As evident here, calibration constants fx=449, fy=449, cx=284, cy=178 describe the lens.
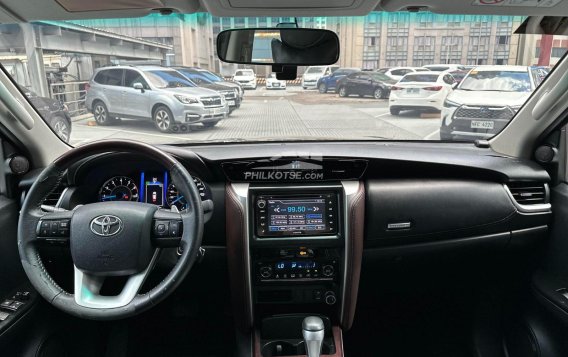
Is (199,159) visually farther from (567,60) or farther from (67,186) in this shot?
(567,60)

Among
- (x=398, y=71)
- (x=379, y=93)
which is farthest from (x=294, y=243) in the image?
(x=398, y=71)

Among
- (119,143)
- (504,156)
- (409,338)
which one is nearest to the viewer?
(119,143)

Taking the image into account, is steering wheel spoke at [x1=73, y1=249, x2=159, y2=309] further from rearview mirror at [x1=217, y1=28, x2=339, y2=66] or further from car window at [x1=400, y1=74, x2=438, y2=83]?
car window at [x1=400, y1=74, x2=438, y2=83]

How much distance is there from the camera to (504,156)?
2695 millimetres

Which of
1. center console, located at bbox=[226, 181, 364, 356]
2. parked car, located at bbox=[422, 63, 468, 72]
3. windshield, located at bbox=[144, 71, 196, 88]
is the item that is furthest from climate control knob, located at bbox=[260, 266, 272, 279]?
parked car, located at bbox=[422, 63, 468, 72]

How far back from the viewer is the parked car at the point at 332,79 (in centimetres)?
269

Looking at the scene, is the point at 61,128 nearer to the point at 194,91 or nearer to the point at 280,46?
the point at 194,91

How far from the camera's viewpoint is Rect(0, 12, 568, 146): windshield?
98.1 inches

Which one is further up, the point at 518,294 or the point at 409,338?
the point at 518,294

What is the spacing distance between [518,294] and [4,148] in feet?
10.4

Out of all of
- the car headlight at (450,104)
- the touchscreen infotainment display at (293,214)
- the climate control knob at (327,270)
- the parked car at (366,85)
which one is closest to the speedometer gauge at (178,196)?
the touchscreen infotainment display at (293,214)

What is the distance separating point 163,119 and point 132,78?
0.31 m

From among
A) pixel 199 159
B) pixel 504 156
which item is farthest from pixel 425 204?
pixel 199 159

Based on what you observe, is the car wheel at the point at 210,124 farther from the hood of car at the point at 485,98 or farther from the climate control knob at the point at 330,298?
the hood of car at the point at 485,98
